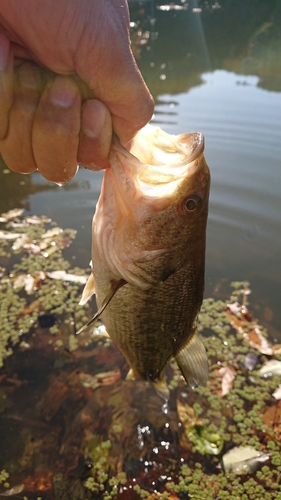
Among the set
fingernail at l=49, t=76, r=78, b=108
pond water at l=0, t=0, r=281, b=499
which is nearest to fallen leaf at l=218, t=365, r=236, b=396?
pond water at l=0, t=0, r=281, b=499

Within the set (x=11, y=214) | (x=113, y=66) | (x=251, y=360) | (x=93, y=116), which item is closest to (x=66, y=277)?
(x=11, y=214)

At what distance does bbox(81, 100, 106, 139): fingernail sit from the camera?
1.48 m

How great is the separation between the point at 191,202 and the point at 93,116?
518 millimetres

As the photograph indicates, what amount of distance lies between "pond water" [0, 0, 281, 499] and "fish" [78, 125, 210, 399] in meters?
1.57

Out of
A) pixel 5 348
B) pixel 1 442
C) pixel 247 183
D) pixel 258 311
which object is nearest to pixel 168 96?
pixel 247 183

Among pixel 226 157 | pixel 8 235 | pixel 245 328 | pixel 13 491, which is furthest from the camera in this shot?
pixel 226 157

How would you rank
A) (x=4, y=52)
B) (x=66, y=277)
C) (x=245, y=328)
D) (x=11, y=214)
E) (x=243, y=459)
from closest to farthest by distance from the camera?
(x=4, y=52)
(x=243, y=459)
(x=245, y=328)
(x=66, y=277)
(x=11, y=214)

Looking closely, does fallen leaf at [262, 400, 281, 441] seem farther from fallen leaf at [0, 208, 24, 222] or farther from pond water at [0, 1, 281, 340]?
fallen leaf at [0, 208, 24, 222]

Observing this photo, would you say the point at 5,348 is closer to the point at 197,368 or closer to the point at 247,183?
the point at 197,368

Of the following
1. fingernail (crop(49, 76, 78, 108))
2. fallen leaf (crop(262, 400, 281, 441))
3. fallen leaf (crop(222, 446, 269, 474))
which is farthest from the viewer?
fallen leaf (crop(262, 400, 281, 441))

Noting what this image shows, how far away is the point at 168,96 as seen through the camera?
10.3 meters

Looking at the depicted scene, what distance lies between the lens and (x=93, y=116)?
1484 millimetres

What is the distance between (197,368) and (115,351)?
1590mm

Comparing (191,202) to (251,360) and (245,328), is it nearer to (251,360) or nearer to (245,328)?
(251,360)
